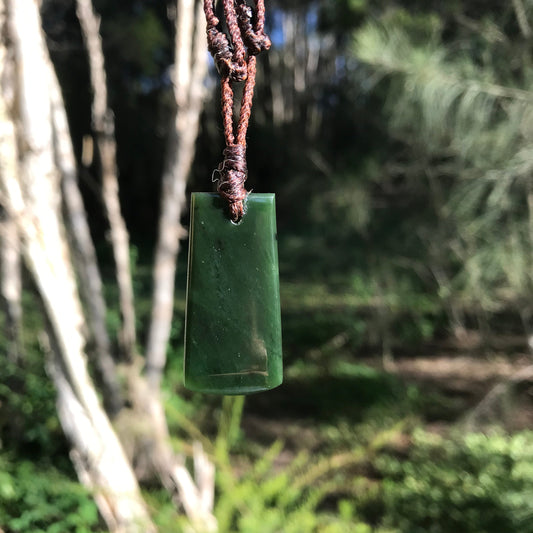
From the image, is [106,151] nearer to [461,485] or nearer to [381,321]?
[461,485]

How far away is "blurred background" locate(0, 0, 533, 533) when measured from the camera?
6.65 ft

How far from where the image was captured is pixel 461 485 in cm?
250

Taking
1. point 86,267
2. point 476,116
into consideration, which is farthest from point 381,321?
point 86,267

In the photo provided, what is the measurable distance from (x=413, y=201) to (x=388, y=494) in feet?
5.51

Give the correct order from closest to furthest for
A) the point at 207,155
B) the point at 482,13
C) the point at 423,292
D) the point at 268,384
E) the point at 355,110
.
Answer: the point at 268,384, the point at 482,13, the point at 355,110, the point at 423,292, the point at 207,155

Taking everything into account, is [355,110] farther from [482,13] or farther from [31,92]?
[31,92]

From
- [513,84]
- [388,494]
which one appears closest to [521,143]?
[513,84]

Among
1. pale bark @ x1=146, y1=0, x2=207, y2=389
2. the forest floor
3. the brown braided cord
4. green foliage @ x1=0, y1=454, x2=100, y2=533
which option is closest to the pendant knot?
the brown braided cord

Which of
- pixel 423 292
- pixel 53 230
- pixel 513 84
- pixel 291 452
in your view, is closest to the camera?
pixel 53 230

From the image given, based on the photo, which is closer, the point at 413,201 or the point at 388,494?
the point at 388,494

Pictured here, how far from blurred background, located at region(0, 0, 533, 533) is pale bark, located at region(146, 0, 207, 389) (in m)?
0.19

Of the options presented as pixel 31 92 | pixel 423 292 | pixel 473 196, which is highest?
pixel 31 92

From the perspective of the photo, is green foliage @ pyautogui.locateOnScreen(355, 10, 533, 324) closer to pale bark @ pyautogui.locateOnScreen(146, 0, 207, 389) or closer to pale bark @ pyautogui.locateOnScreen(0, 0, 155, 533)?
pale bark @ pyautogui.locateOnScreen(146, 0, 207, 389)

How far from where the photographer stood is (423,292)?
4547 mm
